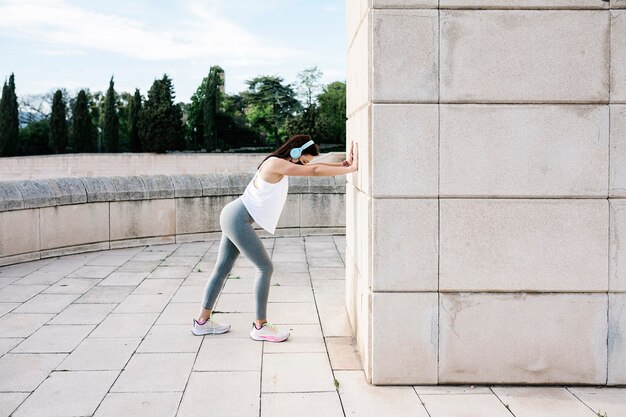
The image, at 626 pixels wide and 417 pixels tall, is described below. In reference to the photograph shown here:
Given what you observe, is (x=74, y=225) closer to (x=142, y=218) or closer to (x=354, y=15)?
(x=142, y=218)

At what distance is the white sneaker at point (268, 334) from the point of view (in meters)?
5.06

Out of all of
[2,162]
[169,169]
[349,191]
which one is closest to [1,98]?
[2,162]

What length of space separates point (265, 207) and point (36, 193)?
538cm

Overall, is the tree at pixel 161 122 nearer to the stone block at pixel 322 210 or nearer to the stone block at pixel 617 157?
the stone block at pixel 322 210

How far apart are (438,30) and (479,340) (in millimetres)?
2147

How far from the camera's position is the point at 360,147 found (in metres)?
4.61

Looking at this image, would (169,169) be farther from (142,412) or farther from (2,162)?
(142,412)

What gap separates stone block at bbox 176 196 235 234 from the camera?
34.3ft

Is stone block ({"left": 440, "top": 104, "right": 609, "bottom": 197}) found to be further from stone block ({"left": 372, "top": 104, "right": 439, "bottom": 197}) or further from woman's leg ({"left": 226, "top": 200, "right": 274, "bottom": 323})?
woman's leg ({"left": 226, "top": 200, "right": 274, "bottom": 323})

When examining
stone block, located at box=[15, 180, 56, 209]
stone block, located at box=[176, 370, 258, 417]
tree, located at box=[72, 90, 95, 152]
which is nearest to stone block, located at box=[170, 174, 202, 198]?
stone block, located at box=[15, 180, 56, 209]

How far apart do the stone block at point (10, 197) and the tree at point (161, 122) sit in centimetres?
4272

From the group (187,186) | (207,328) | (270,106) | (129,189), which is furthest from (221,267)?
(270,106)

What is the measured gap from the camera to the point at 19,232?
848 cm

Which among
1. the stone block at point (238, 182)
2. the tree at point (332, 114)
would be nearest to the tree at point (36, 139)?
the tree at point (332, 114)
